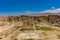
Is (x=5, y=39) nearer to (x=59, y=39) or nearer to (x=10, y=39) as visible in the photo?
(x=10, y=39)

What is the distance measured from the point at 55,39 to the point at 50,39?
60cm

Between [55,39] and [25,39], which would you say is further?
[55,39]

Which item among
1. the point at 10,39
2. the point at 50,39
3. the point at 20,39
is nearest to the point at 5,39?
the point at 10,39

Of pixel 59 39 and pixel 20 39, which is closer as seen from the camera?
pixel 20 39

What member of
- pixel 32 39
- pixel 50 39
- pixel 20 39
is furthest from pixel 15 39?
pixel 50 39

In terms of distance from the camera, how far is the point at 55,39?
2039cm

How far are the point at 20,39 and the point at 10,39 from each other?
1.32 metres

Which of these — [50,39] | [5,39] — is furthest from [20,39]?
[50,39]

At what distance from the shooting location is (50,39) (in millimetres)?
20281

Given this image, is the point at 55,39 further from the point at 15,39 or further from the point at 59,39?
the point at 15,39

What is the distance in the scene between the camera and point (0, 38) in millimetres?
19250

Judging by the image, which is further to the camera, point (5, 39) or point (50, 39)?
point (50, 39)

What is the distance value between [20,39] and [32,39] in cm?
130

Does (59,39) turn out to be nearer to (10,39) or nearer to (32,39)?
(32,39)
